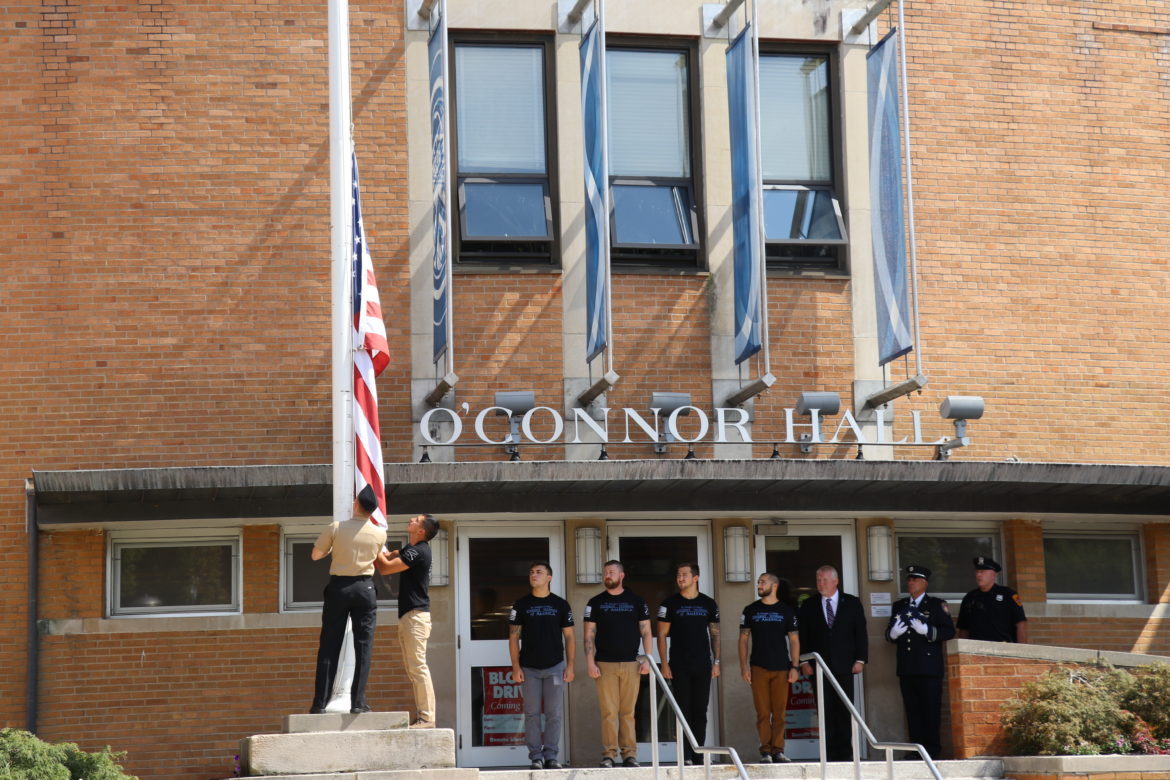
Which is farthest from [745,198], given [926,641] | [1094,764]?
[1094,764]

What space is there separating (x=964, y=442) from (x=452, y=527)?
4.85 metres

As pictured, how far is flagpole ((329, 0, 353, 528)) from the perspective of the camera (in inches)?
461

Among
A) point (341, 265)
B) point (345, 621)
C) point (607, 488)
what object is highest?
point (341, 265)

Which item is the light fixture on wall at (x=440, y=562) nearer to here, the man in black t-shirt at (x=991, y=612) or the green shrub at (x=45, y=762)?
the green shrub at (x=45, y=762)

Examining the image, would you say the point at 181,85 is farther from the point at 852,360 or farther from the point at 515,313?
the point at 852,360

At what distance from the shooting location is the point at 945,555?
15875mm

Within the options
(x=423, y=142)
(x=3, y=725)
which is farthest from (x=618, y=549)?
(x=3, y=725)

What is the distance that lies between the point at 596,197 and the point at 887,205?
287cm

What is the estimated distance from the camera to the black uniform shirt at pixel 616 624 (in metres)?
13.5

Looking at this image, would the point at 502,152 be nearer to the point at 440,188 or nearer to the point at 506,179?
the point at 506,179

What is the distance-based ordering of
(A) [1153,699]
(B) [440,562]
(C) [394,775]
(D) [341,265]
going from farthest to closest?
(B) [440,562] < (A) [1153,699] < (D) [341,265] < (C) [394,775]

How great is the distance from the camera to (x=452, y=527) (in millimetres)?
14781

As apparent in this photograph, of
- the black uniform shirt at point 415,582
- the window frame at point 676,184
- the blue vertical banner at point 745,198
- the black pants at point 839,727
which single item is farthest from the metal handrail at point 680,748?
the window frame at point 676,184

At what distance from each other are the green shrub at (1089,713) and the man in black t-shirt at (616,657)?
3.04 meters
